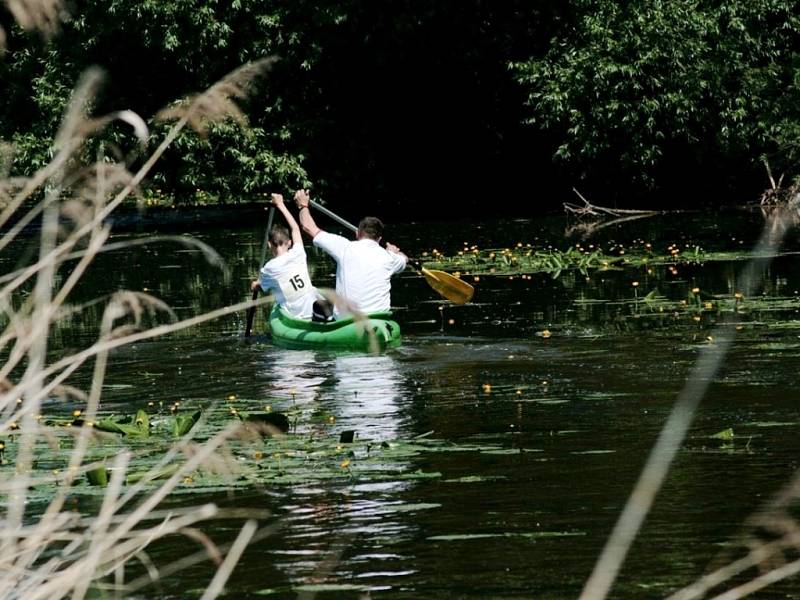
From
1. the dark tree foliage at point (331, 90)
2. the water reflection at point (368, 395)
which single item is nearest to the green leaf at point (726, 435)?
the water reflection at point (368, 395)

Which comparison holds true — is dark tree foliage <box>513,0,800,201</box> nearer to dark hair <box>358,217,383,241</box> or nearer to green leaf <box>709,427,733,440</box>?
dark hair <box>358,217,383,241</box>

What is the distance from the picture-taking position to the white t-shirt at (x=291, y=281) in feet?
57.5

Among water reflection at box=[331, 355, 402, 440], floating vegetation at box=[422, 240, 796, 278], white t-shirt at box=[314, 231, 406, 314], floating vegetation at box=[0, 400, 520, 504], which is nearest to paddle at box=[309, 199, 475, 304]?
white t-shirt at box=[314, 231, 406, 314]

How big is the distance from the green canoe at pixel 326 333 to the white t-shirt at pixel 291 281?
0.62 feet

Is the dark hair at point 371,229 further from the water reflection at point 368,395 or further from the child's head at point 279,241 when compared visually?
the water reflection at point 368,395

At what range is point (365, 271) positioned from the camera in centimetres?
1683

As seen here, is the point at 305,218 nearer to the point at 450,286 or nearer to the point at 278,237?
the point at 278,237

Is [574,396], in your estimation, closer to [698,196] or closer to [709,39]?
[709,39]

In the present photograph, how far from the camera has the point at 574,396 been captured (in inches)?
500

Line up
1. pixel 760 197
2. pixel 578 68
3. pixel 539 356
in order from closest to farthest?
pixel 539 356, pixel 578 68, pixel 760 197

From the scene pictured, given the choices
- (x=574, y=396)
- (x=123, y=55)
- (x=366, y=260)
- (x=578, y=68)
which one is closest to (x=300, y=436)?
(x=574, y=396)

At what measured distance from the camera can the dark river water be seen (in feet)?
23.7

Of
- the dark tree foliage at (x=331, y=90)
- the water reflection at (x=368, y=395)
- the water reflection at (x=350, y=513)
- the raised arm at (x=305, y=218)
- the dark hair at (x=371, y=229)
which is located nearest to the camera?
the water reflection at (x=350, y=513)

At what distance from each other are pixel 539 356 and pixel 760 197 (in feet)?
103
